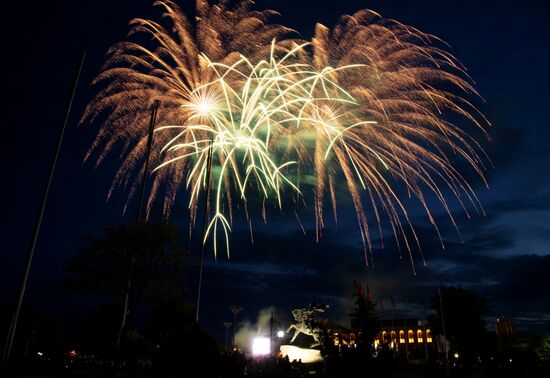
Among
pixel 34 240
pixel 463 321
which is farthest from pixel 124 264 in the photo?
pixel 463 321

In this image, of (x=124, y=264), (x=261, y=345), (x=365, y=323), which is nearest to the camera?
(x=365, y=323)

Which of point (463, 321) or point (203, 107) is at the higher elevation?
point (203, 107)

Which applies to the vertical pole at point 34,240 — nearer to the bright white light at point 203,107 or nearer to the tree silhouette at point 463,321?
the bright white light at point 203,107

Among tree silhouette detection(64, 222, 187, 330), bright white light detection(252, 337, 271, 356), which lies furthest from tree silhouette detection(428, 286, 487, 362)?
tree silhouette detection(64, 222, 187, 330)

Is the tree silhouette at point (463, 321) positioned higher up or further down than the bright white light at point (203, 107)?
further down

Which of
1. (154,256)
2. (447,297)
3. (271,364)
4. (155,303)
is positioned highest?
(447,297)

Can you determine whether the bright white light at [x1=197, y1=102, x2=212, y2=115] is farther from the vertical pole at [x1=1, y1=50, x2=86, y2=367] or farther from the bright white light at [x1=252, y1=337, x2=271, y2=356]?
the bright white light at [x1=252, y1=337, x2=271, y2=356]

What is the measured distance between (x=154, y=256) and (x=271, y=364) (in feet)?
31.5

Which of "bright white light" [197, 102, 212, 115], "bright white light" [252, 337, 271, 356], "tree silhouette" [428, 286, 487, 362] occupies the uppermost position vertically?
"bright white light" [197, 102, 212, 115]

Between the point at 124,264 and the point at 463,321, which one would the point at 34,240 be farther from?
the point at 463,321

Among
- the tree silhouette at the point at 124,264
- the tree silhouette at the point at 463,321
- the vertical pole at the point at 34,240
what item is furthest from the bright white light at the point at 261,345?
the tree silhouette at the point at 463,321

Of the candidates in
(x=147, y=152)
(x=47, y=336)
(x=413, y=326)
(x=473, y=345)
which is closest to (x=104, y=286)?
(x=147, y=152)

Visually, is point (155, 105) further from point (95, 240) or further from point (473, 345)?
point (473, 345)

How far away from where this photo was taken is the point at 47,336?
66312 mm
